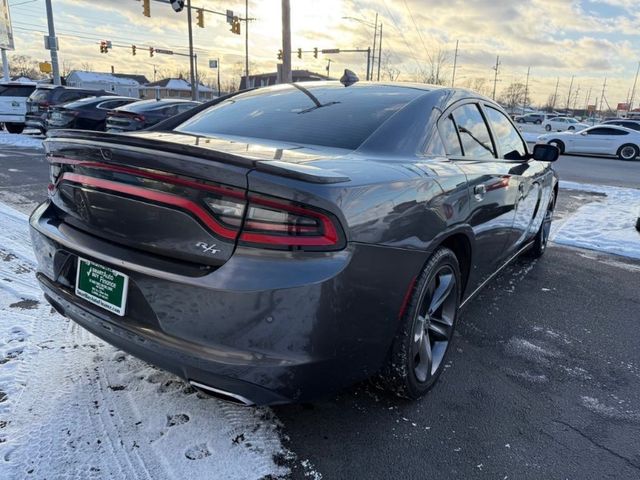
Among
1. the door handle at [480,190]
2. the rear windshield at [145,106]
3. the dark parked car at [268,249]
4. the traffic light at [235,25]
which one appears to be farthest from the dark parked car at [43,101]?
the door handle at [480,190]

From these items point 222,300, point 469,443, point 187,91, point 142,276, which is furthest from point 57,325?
point 187,91

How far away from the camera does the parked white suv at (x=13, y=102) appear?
17.2 m

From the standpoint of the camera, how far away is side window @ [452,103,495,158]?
2983 mm

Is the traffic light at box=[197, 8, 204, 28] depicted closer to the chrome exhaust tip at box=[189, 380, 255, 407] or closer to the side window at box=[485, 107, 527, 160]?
the side window at box=[485, 107, 527, 160]

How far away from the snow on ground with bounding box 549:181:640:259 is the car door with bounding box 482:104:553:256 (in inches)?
72.1

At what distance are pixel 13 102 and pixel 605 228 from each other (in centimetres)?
1896

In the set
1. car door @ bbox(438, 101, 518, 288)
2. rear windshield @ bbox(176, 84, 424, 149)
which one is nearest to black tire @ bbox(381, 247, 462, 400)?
car door @ bbox(438, 101, 518, 288)

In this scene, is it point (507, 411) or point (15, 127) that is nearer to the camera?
point (507, 411)

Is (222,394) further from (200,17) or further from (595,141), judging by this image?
(200,17)

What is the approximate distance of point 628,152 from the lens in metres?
19.3

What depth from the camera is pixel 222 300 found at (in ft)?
5.49

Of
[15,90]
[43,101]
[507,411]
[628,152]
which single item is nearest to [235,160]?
[507,411]

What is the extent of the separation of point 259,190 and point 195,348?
0.62m

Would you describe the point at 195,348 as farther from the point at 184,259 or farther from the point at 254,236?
the point at 254,236
